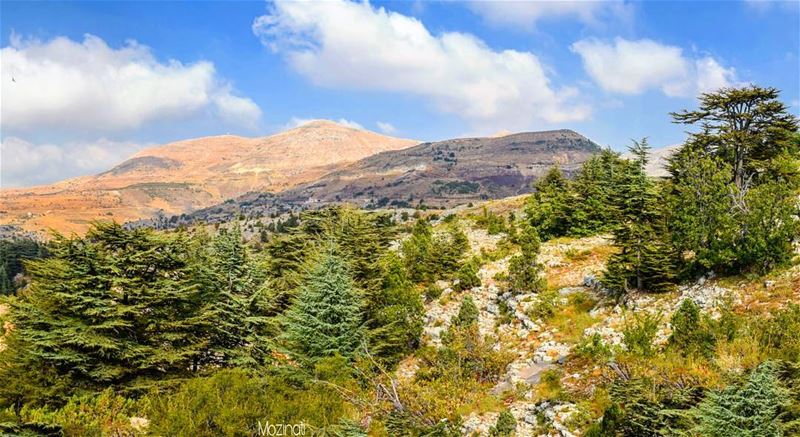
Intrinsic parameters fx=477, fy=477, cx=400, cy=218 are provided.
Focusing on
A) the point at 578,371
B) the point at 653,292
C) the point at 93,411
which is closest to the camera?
the point at 93,411

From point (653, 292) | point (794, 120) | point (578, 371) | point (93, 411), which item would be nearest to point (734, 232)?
point (653, 292)

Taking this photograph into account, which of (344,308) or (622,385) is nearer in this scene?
(622,385)

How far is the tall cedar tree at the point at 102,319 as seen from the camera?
1652 centimetres

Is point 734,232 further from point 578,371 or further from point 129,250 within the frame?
point 129,250

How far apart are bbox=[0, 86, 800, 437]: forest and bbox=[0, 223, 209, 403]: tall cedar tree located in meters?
0.08

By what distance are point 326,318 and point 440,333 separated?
489cm

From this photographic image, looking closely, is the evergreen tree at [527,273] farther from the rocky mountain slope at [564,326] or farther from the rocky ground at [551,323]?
the rocky ground at [551,323]

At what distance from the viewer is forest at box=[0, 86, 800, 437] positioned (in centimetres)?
1147

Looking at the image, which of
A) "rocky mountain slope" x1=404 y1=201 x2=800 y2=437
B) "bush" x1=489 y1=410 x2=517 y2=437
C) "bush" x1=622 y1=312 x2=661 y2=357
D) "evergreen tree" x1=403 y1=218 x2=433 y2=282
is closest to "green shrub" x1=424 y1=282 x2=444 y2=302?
"rocky mountain slope" x1=404 y1=201 x2=800 y2=437

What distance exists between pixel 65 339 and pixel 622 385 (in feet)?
58.1

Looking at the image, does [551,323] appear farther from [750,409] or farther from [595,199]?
[595,199]

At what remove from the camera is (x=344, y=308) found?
65.6ft

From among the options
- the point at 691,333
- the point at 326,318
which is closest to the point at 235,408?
the point at 326,318

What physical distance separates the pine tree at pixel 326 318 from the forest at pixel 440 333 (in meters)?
0.09
